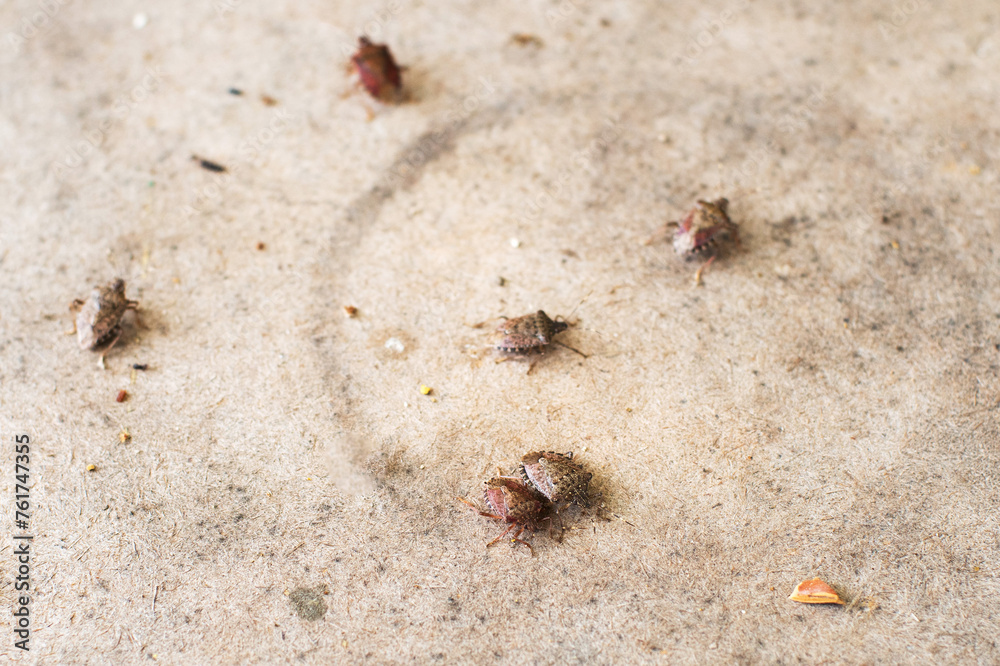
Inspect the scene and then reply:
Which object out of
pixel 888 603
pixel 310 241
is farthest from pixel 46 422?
pixel 888 603

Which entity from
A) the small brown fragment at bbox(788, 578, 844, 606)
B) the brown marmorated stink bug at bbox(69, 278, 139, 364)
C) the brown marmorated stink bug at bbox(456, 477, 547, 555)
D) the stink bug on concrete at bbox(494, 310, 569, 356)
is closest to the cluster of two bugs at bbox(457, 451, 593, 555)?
the brown marmorated stink bug at bbox(456, 477, 547, 555)

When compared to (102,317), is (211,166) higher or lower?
higher

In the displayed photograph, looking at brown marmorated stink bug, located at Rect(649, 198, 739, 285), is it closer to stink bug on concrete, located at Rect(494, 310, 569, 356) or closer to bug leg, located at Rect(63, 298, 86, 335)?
stink bug on concrete, located at Rect(494, 310, 569, 356)

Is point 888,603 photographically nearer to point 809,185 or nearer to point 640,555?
point 640,555

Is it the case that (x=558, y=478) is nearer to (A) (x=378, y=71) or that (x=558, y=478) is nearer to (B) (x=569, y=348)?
(B) (x=569, y=348)

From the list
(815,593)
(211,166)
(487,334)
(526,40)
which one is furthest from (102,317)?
(815,593)

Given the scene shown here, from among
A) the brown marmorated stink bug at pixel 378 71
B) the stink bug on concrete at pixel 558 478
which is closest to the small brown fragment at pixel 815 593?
the stink bug on concrete at pixel 558 478
